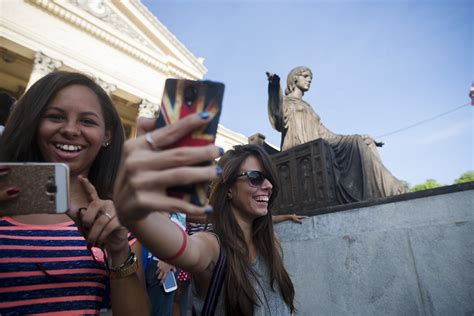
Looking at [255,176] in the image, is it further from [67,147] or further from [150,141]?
[150,141]

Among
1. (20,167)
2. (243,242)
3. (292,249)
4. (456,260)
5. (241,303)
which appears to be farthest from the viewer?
(292,249)

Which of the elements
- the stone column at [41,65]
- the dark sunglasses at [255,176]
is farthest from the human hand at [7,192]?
the stone column at [41,65]

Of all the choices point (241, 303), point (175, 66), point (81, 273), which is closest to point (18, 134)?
point (81, 273)

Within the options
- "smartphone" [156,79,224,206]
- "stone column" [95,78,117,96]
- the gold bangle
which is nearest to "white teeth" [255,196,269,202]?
the gold bangle

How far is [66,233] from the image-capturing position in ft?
3.21

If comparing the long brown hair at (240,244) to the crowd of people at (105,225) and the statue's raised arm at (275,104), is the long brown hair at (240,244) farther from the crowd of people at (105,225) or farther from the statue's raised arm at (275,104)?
the statue's raised arm at (275,104)

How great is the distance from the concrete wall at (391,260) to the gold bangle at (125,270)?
2599mm

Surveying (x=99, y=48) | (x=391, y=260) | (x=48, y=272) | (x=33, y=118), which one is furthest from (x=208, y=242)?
(x=99, y=48)

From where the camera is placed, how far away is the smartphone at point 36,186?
2.35 ft

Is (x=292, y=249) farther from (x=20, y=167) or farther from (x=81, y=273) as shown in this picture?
(x=20, y=167)

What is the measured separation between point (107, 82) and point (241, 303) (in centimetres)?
1664

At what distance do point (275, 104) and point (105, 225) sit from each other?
4.39 meters

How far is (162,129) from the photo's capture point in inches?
22.7

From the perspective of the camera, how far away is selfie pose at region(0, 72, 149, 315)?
0.85m
